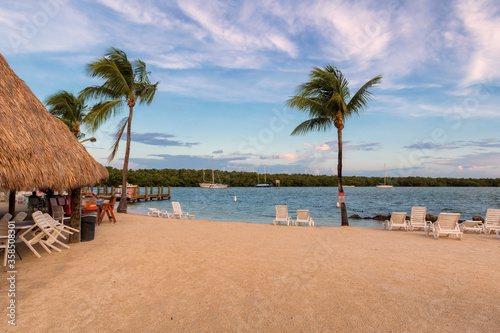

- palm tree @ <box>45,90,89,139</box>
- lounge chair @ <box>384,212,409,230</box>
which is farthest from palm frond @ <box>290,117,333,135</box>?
palm tree @ <box>45,90,89,139</box>

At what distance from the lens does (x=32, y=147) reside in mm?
5527

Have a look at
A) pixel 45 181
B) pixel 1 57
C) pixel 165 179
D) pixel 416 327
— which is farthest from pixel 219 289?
pixel 165 179

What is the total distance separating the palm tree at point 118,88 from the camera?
14.1 m

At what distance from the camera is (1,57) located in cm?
710

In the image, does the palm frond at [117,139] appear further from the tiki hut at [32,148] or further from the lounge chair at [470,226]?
the lounge chair at [470,226]

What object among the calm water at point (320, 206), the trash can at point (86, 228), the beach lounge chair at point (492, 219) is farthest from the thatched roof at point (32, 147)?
the calm water at point (320, 206)

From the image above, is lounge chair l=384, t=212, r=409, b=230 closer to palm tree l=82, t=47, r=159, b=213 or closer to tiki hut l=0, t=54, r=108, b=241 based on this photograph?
tiki hut l=0, t=54, r=108, b=241

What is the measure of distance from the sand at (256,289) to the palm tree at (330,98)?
21.4 ft

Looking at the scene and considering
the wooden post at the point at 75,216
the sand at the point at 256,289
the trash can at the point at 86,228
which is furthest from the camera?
the trash can at the point at 86,228

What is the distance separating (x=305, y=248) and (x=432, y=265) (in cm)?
271

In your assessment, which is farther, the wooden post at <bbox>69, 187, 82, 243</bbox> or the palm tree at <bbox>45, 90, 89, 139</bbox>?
the palm tree at <bbox>45, 90, 89, 139</bbox>

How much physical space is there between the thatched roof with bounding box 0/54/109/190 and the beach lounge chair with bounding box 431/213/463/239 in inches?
394

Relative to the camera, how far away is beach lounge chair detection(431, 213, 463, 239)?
29.2ft

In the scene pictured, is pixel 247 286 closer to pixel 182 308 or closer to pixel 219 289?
pixel 219 289
